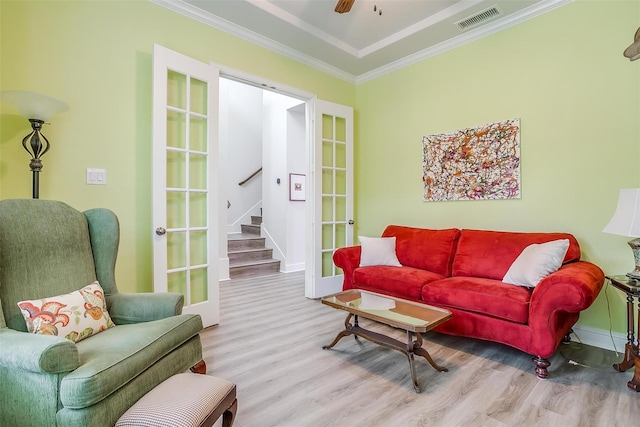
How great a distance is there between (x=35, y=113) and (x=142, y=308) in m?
1.41

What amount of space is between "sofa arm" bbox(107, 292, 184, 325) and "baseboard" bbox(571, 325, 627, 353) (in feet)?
10.2

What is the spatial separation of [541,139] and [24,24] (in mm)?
4128

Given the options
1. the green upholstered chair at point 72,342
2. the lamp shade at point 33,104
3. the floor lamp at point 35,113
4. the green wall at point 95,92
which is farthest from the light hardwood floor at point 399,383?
the lamp shade at point 33,104

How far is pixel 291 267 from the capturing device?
5.50m

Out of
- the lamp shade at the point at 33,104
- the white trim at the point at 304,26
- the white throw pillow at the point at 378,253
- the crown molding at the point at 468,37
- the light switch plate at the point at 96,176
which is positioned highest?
the white trim at the point at 304,26

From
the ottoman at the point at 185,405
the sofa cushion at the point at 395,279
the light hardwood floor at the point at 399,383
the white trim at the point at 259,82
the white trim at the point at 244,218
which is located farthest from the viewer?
the white trim at the point at 244,218

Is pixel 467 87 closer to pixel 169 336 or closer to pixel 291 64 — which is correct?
pixel 291 64

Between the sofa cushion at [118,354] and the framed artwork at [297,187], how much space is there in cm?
388

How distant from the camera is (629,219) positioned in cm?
192

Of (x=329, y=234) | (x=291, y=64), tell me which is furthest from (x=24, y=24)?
(x=329, y=234)

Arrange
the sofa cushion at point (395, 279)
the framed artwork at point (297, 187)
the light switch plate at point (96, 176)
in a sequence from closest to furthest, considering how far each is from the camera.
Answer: the light switch plate at point (96, 176)
the sofa cushion at point (395, 279)
the framed artwork at point (297, 187)

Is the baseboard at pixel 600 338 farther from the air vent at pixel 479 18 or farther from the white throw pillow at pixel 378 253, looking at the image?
the air vent at pixel 479 18

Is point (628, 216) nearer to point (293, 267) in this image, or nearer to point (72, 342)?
point (72, 342)

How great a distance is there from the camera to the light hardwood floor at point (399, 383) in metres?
1.64
